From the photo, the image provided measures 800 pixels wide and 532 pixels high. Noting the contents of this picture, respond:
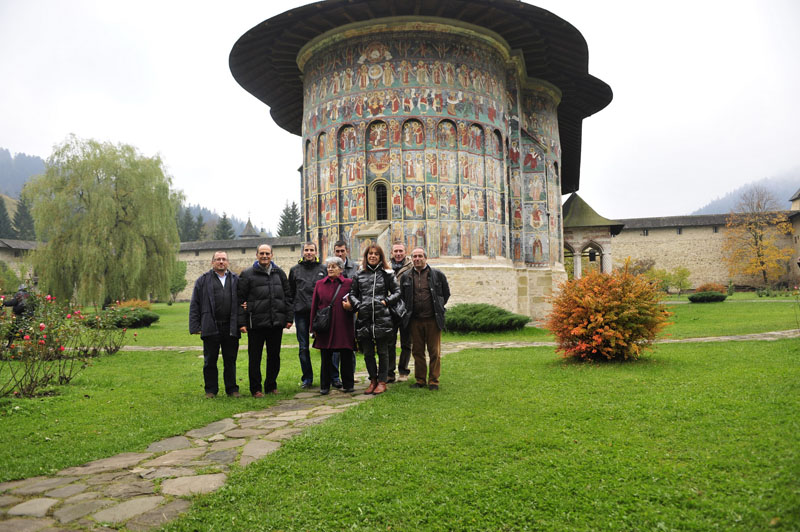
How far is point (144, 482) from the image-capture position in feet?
12.0

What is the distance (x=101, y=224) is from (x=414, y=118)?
15844 mm

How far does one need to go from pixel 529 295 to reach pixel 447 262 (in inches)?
215

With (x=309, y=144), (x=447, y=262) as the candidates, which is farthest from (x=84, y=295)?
(x=447, y=262)

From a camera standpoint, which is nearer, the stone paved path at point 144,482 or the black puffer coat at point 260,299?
the stone paved path at point 144,482

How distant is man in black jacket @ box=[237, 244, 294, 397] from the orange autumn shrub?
451cm

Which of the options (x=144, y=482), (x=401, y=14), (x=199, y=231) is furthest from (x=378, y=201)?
(x=199, y=231)

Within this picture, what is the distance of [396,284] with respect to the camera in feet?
22.1

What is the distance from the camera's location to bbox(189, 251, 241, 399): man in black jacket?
654cm

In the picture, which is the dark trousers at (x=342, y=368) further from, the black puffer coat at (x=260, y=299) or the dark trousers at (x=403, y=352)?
the black puffer coat at (x=260, y=299)

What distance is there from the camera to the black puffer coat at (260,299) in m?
6.61

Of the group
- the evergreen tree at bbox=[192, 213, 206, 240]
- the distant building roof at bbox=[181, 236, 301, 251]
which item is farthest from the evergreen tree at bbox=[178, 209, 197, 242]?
the distant building roof at bbox=[181, 236, 301, 251]

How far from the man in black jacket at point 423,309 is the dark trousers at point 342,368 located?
858 millimetres

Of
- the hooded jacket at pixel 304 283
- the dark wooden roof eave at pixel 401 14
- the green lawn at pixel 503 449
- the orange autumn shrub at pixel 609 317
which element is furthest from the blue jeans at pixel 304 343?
the dark wooden roof eave at pixel 401 14

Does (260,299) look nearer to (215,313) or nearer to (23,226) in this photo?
(215,313)
